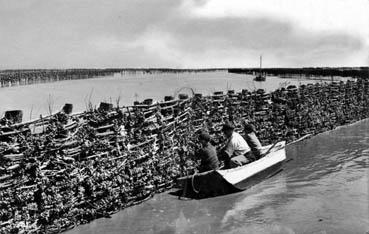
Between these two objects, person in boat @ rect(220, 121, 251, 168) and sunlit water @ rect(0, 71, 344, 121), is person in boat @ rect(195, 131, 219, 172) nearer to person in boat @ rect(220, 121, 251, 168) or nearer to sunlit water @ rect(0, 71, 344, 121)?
person in boat @ rect(220, 121, 251, 168)

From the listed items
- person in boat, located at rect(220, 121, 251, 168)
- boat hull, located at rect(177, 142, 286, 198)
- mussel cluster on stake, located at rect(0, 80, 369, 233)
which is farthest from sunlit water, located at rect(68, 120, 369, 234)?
person in boat, located at rect(220, 121, 251, 168)

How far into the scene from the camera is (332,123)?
2047cm

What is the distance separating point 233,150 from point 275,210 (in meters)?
2.46

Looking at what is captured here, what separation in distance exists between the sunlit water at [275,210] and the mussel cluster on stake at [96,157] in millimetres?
451

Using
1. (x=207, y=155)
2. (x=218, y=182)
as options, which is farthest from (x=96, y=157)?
(x=218, y=182)

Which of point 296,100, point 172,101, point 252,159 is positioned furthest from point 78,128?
point 296,100

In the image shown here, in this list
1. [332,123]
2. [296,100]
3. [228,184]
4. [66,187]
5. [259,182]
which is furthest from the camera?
[332,123]

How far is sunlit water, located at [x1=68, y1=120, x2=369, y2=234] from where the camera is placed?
7816 mm

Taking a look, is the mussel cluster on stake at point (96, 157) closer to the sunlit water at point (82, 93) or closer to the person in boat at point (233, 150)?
the sunlit water at point (82, 93)

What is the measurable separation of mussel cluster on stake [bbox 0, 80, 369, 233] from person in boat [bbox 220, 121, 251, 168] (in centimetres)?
112

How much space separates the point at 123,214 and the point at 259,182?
3768 millimetres

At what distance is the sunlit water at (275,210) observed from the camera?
308 inches

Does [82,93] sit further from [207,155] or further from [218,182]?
[218,182]

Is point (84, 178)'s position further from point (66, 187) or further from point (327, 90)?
point (327, 90)
